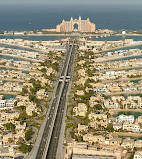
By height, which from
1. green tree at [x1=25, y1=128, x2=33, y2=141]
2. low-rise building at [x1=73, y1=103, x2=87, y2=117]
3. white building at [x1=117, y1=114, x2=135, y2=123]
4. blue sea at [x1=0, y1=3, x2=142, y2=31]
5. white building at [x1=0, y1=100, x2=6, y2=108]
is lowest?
green tree at [x1=25, y1=128, x2=33, y2=141]

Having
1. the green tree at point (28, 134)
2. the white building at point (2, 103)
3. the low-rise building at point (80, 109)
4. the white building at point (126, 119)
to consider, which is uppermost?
the white building at point (2, 103)

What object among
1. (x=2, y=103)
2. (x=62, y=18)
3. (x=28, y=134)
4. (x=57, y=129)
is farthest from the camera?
(x=62, y=18)

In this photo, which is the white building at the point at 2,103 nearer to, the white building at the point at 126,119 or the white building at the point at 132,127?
the white building at the point at 126,119

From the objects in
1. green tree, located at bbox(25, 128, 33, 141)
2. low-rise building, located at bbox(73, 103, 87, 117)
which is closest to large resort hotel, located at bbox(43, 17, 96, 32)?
low-rise building, located at bbox(73, 103, 87, 117)

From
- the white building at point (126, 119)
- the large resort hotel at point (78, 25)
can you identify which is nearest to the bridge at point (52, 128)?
the white building at point (126, 119)

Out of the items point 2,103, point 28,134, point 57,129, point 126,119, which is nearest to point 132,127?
point 126,119

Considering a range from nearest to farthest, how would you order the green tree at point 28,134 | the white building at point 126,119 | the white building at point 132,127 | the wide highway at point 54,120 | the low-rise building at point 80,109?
the wide highway at point 54,120 → the green tree at point 28,134 → the white building at point 132,127 → the white building at point 126,119 → the low-rise building at point 80,109

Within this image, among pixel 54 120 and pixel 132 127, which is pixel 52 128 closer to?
pixel 54 120

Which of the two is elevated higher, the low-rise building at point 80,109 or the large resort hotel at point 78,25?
the large resort hotel at point 78,25

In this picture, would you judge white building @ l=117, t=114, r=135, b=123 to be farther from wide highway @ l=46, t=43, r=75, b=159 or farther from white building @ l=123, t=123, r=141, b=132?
wide highway @ l=46, t=43, r=75, b=159

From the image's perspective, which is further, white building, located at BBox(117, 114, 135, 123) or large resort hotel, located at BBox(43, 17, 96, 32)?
large resort hotel, located at BBox(43, 17, 96, 32)

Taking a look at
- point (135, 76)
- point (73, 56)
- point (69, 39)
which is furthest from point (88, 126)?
point (69, 39)
